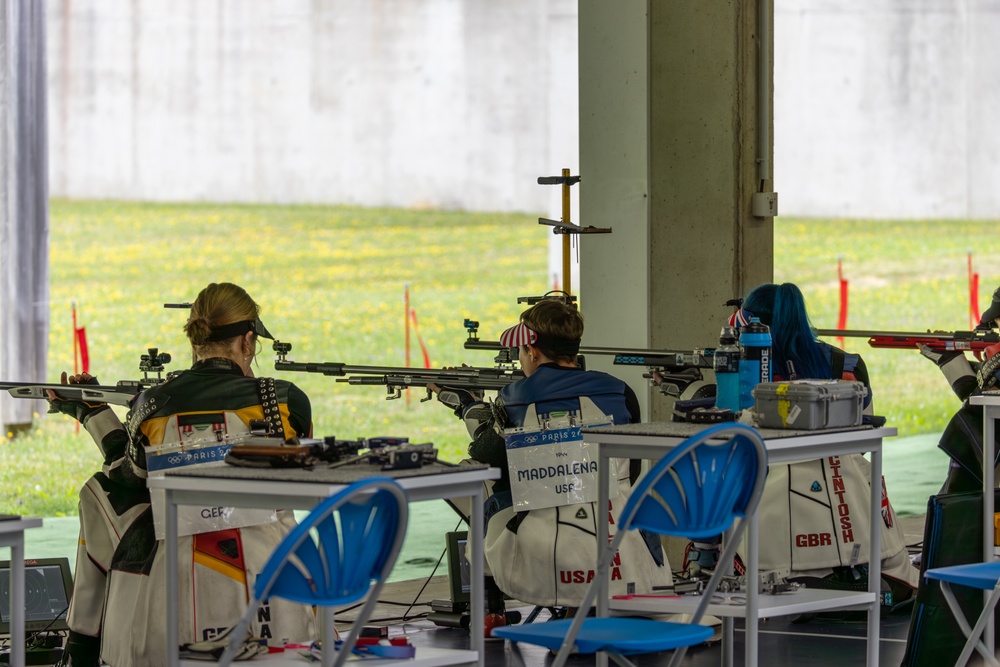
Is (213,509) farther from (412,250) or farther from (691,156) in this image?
(412,250)

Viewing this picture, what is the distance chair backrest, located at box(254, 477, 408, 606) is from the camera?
273 centimetres

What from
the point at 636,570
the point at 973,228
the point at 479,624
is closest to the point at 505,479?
the point at 636,570

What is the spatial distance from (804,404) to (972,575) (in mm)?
605

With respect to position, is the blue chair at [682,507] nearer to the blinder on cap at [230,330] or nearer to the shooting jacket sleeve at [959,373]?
the blinder on cap at [230,330]

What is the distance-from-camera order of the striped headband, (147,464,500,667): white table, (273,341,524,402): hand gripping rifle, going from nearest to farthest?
1. (147,464,500,667): white table
2. the striped headband
3. (273,341,524,402): hand gripping rifle

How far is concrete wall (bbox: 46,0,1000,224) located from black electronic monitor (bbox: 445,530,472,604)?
8182 mm

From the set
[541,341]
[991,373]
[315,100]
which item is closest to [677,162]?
[541,341]

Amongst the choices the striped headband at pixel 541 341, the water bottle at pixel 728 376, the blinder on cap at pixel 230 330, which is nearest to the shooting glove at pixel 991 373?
the water bottle at pixel 728 376

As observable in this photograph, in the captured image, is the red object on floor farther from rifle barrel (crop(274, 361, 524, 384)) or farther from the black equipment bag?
the black equipment bag

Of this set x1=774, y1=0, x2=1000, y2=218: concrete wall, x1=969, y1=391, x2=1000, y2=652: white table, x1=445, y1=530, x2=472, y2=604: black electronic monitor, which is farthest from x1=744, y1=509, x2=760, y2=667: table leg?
x1=774, y1=0, x2=1000, y2=218: concrete wall

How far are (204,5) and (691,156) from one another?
767 cm

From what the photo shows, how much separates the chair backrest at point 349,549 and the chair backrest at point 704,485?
1.91 feet

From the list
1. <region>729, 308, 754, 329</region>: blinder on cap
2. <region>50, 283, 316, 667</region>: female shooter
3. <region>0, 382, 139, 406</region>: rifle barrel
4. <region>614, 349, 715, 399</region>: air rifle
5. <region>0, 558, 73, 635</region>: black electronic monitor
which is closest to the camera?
<region>50, 283, 316, 667</region>: female shooter

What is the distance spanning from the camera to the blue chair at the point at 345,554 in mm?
2715
